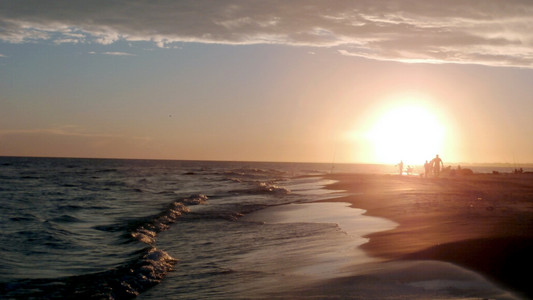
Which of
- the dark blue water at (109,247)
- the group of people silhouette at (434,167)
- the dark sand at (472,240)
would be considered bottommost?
the dark blue water at (109,247)

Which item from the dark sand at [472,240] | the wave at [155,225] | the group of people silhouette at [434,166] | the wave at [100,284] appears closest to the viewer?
the dark sand at [472,240]

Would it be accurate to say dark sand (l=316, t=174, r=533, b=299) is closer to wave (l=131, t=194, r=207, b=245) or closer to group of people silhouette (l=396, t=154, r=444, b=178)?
wave (l=131, t=194, r=207, b=245)

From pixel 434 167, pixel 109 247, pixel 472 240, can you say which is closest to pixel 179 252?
pixel 109 247

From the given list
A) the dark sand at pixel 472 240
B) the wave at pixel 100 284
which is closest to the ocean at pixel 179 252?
the wave at pixel 100 284

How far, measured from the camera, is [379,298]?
664cm

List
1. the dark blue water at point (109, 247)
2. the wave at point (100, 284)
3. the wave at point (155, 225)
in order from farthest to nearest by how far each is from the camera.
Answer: the wave at point (155, 225) → the dark blue water at point (109, 247) → the wave at point (100, 284)

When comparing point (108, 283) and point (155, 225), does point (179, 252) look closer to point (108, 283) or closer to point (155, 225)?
point (108, 283)

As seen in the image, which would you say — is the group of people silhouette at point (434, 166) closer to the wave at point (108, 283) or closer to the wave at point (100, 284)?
the wave at point (108, 283)

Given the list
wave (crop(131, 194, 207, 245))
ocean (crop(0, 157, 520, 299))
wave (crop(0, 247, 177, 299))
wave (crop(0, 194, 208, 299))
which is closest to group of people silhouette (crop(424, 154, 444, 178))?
ocean (crop(0, 157, 520, 299))

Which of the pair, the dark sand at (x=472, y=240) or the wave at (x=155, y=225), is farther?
the wave at (x=155, y=225)

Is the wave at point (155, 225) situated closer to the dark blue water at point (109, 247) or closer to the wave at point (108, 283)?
the dark blue water at point (109, 247)

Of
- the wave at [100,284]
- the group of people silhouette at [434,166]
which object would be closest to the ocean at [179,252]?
the wave at [100,284]

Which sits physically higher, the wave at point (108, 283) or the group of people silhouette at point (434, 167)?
the group of people silhouette at point (434, 167)

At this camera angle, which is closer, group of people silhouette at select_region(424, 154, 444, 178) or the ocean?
the ocean
